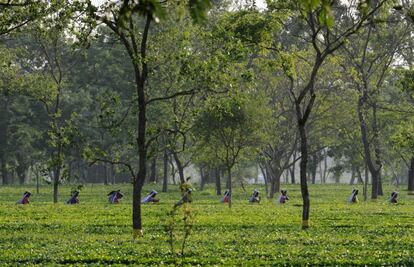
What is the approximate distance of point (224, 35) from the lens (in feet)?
93.8

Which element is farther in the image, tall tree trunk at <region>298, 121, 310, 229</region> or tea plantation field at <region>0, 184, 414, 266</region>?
tall tree trunk at <region>298, 121, 310, 229</region>

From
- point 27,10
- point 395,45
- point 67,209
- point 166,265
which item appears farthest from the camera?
point 395,45

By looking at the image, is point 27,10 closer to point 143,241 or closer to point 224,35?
point 224,35

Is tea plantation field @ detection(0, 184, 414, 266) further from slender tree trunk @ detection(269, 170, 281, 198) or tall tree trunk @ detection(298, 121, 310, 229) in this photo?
slender tree trunk @ detection(269, 170, 281, 198)

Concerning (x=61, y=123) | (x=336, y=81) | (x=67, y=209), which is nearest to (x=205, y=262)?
(x=67, y=209)

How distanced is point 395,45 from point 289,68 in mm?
36356

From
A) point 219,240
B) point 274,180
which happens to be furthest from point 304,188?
point 274,180

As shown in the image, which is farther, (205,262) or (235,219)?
(235,219)

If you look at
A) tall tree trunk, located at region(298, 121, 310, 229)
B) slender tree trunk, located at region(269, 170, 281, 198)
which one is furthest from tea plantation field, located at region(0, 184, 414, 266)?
slender tree trunk, located at region(269, 170, 281, 198)

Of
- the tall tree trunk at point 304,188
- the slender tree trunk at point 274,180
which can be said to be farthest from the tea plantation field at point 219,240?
the slender tree trunk at point 274,180

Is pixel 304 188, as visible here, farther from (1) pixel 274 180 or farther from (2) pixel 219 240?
(1) pixel 274 180

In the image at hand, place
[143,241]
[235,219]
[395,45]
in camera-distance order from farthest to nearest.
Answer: [395,45], [235,219], [143,241]

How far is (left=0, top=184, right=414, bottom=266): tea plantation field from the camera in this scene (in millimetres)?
19641

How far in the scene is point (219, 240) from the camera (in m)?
24.9
